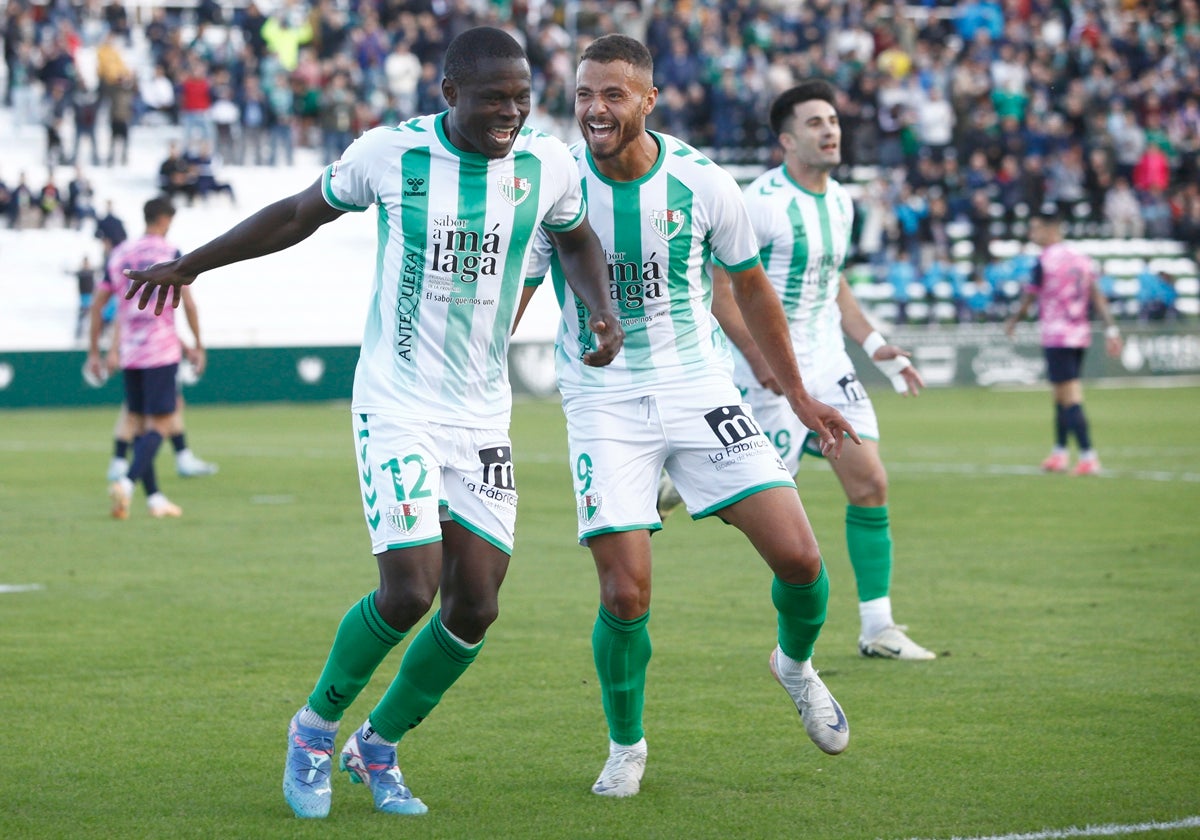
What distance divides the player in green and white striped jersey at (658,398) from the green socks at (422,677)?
0.56m

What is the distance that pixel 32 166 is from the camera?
30.8 m

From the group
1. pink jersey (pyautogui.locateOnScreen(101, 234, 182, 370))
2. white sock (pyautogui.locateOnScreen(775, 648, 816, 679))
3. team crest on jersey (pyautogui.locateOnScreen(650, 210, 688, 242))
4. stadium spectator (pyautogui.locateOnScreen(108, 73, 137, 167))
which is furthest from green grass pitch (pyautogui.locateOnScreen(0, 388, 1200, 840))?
stadium spectator (pyautogui.locateOnScreen(108, 73, 137, 167))

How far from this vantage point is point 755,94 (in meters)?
34.1

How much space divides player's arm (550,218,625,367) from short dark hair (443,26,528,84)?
624 millimetres

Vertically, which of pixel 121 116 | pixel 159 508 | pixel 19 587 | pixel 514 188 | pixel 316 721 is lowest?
pixel 159 508

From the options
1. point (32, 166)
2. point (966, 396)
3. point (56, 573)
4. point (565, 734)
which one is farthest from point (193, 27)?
point (565, 734)

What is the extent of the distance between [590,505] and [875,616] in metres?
2.40

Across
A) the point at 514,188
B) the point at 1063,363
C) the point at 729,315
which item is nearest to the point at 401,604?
the point at 514,188

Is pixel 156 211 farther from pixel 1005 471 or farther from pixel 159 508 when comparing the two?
pixel 1005 471

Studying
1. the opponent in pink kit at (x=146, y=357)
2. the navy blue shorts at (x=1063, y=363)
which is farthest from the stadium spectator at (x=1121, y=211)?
the opponent in pink kit at (x=146, y=357)

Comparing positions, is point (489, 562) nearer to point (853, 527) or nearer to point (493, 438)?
point (493, 438)

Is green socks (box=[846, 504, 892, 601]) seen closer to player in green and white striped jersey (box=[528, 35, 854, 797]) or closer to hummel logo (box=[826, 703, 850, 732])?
player in green and white striped jersey (box=[528, 35, 854, 797])

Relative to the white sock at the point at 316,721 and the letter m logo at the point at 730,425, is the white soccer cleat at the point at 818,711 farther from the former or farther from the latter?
the white sock at the point at 316,721

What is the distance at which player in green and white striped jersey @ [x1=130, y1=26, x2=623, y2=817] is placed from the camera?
5016 mm
